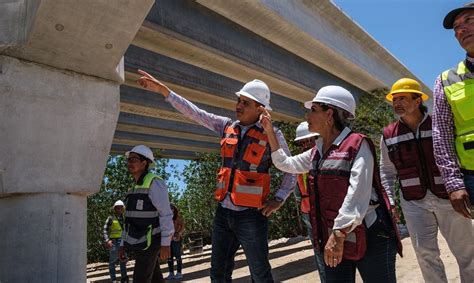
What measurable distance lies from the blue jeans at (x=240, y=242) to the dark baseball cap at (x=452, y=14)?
2074 mm

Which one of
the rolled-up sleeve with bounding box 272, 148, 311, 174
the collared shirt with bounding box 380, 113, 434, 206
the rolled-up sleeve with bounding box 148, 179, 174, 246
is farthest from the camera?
the rolled-up sleeve with bounding box 148, 179, 174, 246

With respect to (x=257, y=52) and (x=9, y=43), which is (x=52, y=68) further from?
(x=257, y=52)

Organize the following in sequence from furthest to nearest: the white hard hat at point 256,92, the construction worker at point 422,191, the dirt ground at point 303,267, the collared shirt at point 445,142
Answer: the dirt ground at point 303,267 < the white hard hat at point 256,92 < the construction worker at point 422,191 < the collared shirt at point 445,142

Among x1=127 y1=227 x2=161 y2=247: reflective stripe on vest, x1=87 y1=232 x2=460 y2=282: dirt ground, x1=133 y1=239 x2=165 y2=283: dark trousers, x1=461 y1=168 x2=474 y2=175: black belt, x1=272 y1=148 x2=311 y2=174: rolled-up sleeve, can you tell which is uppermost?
x1=272 y1=148 x2=311 y2=174: rolled-up sleeve

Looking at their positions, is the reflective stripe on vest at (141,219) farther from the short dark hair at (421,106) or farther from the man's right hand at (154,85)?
the short dark hair at (421,106)

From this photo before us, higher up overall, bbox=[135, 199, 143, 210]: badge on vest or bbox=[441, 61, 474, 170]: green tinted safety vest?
bbox=[441, 61, 474, 170]: green tinted safety vest

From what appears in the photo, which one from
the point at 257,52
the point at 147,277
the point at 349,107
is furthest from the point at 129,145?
the point at 349,107

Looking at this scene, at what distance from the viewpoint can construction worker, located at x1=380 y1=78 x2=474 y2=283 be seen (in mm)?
3562

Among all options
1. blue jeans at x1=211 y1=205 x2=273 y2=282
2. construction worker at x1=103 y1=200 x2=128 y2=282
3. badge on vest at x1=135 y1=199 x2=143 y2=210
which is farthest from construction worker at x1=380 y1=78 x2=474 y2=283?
construction worker at x1=103 y1=200 x2=128 y2=282

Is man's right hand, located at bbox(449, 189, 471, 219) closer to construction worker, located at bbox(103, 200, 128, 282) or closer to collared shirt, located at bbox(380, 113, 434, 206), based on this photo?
collared shirt, located at bbox(380, 113, 434, 206)

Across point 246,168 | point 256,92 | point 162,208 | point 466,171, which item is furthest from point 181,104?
point 466,171

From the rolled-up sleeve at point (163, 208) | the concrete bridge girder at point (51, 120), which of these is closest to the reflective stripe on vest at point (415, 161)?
the rolled-up sleeve at point (163, 208)

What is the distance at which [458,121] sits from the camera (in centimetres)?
321

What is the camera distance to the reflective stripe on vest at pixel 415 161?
148 inches
